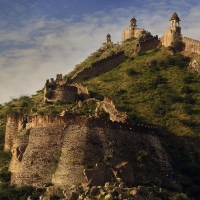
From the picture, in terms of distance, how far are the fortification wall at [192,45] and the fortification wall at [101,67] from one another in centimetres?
887

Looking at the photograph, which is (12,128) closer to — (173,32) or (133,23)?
(173,32)

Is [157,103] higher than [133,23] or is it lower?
lower

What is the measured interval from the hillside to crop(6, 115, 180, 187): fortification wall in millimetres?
1802

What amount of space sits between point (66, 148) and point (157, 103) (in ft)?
78.5

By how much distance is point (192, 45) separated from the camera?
86.6 metres

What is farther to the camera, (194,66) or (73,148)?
(194,66)

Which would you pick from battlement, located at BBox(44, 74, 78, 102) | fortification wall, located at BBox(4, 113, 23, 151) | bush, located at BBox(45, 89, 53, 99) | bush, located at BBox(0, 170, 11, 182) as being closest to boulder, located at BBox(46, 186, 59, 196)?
bush, located at BBox(0, 170, 11, 182)

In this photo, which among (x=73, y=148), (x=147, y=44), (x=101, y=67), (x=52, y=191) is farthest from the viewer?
(x=147, y=44)

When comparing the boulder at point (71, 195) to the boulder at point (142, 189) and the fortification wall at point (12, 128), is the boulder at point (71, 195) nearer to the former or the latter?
the boulder at point (142, 189)

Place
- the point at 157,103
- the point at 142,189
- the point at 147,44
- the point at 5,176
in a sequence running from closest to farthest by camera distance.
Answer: the point at 142,189, the point at 5,176, the point at 157,103, the point at 147,44

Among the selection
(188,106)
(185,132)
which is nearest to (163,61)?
(188,106)

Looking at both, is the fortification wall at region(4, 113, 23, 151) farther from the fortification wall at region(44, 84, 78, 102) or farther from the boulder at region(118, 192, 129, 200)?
the boulder at region(118, 192, 129, 200)

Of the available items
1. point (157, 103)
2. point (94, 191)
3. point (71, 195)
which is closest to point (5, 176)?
point (71, 195)

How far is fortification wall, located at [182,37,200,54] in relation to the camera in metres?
85.9
